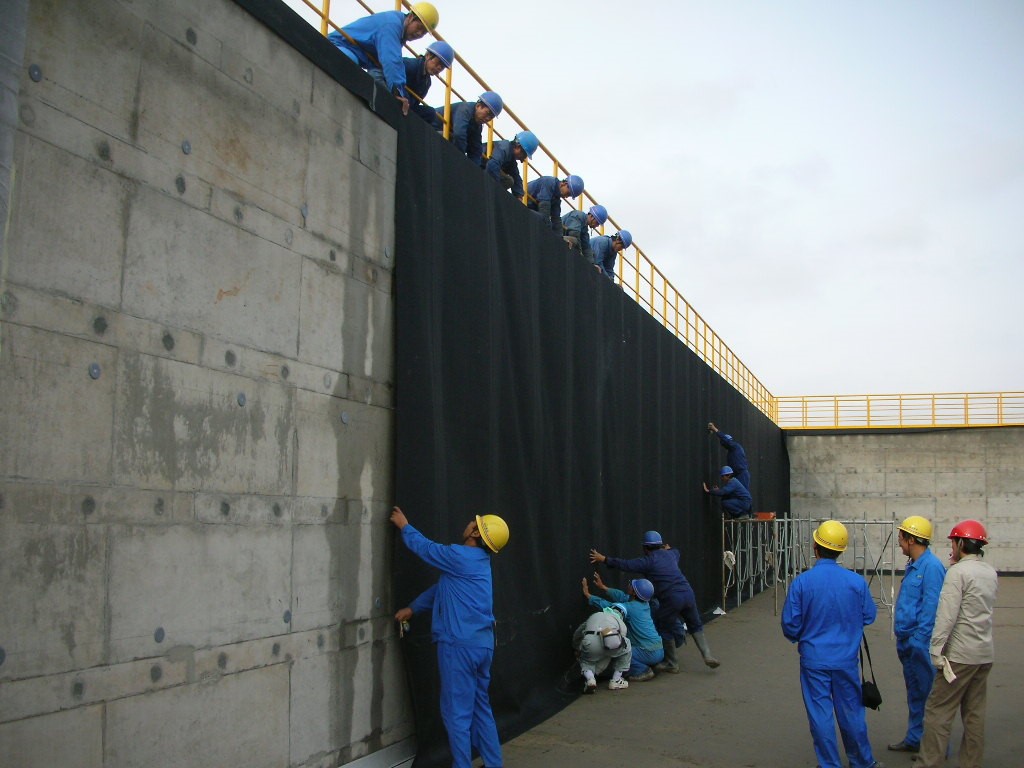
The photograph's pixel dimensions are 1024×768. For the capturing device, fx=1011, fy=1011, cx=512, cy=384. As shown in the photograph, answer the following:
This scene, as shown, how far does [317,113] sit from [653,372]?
8.94 meters

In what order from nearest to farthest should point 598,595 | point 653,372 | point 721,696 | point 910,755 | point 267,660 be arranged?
point 267,660, point 910,755, point 721,696, point 598,595, point 653,372

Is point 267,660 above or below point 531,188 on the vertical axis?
below

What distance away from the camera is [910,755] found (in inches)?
311

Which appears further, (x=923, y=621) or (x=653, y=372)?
(x=653, y=372)

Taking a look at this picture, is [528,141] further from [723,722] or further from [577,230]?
[723,722]

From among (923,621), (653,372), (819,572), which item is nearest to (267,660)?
(819,572)

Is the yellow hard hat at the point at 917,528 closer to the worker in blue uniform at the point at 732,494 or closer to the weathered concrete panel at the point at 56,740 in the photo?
the weathered concrete panel at the point at 56,740

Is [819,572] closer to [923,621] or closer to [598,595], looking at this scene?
[923,621]

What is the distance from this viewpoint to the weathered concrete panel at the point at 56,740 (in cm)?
410

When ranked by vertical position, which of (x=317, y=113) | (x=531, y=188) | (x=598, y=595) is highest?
(x=531, y=188)

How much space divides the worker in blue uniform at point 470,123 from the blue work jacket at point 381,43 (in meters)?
1.29

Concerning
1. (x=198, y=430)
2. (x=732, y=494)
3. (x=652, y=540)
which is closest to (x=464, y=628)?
(x=198, y=430)

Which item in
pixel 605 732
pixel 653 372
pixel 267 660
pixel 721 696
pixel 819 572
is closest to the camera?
pixel 267 660

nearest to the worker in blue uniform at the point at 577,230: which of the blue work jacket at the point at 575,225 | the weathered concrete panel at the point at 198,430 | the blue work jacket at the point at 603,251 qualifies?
the blue work jacket at the point at 575,225
